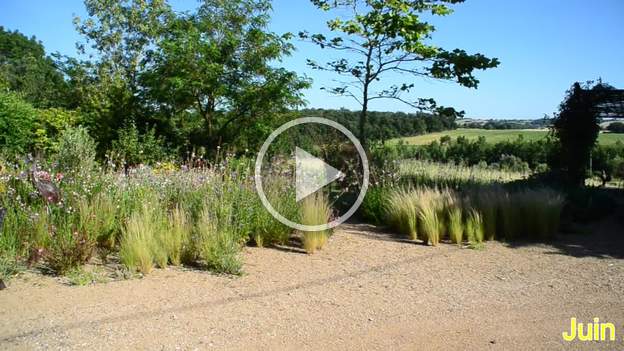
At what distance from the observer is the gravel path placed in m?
3.42

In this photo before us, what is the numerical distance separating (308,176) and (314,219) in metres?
1.43

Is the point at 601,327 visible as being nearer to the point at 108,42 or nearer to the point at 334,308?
the point at 334,308

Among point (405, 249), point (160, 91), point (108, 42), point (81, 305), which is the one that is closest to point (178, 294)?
point (81, 305)

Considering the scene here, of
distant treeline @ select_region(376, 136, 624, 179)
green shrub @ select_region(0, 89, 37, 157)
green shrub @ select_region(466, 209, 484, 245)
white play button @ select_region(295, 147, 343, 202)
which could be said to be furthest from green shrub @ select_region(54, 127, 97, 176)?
distant treeline @ select_region(376, 136, 624, 179)

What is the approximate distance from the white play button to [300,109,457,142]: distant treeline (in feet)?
9.83

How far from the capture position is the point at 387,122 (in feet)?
51.2

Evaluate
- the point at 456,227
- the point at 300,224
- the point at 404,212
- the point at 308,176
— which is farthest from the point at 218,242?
the point at 456,227

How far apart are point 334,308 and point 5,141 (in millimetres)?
9864

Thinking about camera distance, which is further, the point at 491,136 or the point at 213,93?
the point at 491,136

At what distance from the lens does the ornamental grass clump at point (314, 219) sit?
5.93 m

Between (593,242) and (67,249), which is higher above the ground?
(67,249)

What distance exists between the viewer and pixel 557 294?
4.49 metres

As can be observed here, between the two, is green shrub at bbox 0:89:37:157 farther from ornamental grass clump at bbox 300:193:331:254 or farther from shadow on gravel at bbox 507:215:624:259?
shadow on gravel at bbox 507:215:624:259

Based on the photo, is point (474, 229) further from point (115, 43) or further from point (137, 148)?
point (115, 43)
